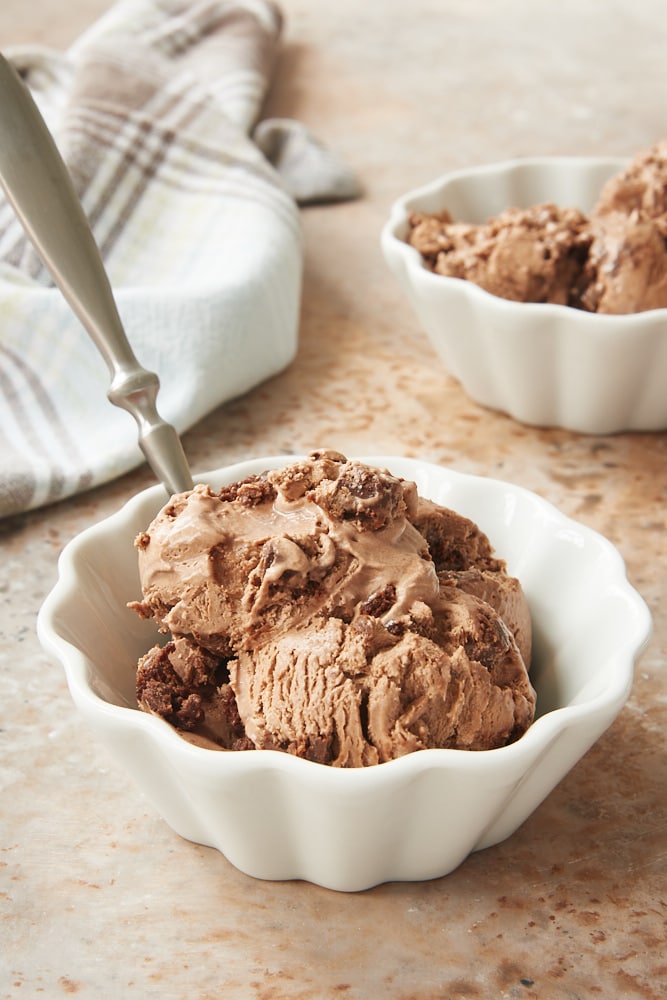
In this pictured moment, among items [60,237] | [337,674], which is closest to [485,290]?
[60,237]

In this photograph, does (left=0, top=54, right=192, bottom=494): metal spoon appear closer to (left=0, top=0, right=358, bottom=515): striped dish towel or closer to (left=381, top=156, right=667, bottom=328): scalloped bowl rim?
(left=0, top=0, right=358, bottom=515): striped dish towel

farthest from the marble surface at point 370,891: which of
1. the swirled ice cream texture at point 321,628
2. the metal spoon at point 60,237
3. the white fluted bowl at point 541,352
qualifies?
the metal spoon at point 60,237

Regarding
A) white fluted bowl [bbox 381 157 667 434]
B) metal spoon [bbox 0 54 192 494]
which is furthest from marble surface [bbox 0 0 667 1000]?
metal spoon [bbox 0 54 192 494]

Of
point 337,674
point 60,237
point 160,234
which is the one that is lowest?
point 160,234

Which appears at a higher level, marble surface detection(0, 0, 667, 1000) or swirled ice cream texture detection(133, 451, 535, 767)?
swirled ice cream texture detection(133, 451, 535, 767)

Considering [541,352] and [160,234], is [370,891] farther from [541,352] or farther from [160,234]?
[160,234]

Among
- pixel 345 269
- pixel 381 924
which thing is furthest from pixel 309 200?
pixel 381 924

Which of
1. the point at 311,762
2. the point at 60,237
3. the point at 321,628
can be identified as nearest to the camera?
the point at 311,762
